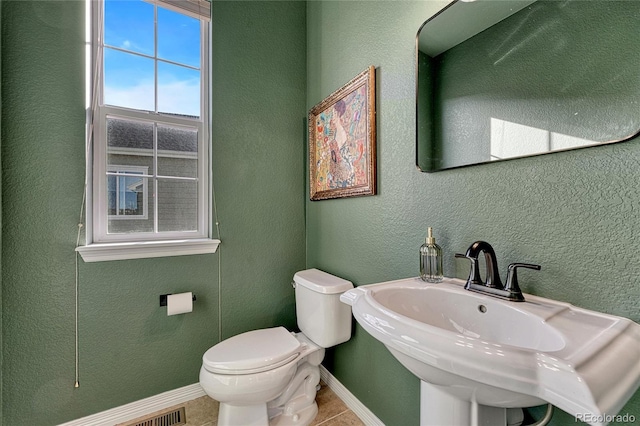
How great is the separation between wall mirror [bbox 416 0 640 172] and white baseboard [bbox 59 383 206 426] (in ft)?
5.93

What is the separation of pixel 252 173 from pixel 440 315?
1369 millimetres

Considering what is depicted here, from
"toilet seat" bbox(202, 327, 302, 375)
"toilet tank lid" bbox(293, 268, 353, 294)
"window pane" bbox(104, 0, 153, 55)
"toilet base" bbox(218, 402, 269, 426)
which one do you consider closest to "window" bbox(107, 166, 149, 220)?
"window pane" bbox(104, 0, 153, 55)

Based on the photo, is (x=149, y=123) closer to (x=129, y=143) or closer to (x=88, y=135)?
(x=129, y=143)

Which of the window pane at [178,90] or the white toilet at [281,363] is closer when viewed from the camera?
the white toilet at [281,363]

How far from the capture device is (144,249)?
59.3 inches

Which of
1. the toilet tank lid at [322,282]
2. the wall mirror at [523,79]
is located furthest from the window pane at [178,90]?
the wall mirror at [523,79]

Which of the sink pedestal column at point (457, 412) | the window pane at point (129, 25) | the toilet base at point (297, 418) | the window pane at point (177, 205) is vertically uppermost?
the window pane at point (129, 25)

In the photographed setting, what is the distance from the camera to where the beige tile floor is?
4.83 feet

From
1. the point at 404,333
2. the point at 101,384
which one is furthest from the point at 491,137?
the point at 101,384

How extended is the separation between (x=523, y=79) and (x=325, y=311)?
4.06 ft

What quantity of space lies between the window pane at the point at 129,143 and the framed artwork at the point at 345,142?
0.97 m

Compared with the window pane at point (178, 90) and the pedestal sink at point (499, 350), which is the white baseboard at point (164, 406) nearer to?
the pedestal sink at point (499, 350)

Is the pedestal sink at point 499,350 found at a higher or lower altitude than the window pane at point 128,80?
lower

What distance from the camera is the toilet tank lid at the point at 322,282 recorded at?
1430 millimetres
